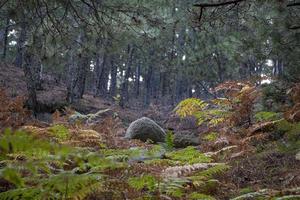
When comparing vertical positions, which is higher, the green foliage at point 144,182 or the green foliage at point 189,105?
the green foliage at point 189,105

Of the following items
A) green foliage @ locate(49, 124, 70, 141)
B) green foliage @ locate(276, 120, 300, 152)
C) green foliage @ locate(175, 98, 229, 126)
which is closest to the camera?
green foliage @ locate(276, 120, 300, 152)

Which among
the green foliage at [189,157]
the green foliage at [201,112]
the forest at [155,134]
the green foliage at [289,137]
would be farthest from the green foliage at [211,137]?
the green foliage at [189,157]

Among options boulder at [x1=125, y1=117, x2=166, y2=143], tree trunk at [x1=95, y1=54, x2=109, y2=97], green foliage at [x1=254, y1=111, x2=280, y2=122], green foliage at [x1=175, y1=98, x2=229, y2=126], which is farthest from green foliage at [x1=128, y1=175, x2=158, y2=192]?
tree trunk at [x1=95, y1=54, x2=109, y2=97]

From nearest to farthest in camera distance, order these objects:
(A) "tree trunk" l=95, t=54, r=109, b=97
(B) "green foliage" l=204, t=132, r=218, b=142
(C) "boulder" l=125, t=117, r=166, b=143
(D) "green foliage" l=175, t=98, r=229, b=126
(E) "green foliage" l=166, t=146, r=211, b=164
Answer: (E) "green foliage" l=166, t=146, r=211, b=164 < (B) "green foliage" l=204, t=132, r=218, b=142 < (D) "green foliage" l=175, t=98, r=229, b=126 < (C) "boulder" l=125, t=117, r=166, b=143 < (A) "tree trunk" l=95, t=54, r=109, b=97

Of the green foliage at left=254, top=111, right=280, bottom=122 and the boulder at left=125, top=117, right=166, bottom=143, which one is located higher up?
the green foliage at left=254, top=111, right=280, bottom=122

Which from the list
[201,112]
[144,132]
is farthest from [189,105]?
[144,132]

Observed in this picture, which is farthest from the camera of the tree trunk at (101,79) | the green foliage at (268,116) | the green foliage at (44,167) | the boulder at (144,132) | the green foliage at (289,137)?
the tree trunk at (101,79)

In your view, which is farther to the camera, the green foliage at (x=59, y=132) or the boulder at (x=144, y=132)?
the boulder at (x=144, y=132)

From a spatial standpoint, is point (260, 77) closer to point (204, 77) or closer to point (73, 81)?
point (73, 81)

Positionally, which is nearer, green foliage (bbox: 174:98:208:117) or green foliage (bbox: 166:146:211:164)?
green foliage (bbox: 166:146:211:164)

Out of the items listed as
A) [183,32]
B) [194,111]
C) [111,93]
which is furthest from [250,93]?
[111,93]

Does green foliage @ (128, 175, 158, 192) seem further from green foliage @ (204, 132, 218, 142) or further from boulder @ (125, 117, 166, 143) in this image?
boulder @ (125, 117, 166, 143)

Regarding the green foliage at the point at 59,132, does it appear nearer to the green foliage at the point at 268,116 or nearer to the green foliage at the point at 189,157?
the green foliage at the point at 189,157

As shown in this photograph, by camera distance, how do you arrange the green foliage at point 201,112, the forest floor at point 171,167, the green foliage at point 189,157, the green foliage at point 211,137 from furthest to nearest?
1. the green foliage at point 201,112
2. the green foliage at point 211,137
3. the green foliage at point 189,157
4. the forest floor at point 171,167
